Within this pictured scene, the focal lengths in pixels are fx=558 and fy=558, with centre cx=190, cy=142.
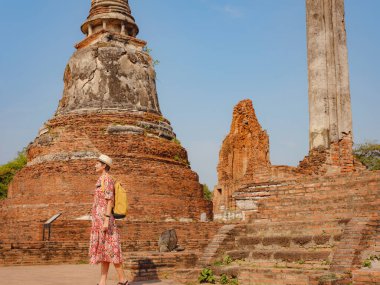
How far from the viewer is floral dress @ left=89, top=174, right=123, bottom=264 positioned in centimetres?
645

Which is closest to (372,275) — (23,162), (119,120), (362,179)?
(362,179)

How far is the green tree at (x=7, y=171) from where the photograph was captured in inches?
1163

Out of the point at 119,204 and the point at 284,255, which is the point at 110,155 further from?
the point at 119,204

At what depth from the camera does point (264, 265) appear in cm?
802

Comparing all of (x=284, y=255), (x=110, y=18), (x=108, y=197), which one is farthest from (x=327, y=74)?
(x=110, y=18)

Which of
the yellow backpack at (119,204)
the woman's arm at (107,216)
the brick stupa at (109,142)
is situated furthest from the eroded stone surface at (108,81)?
the woman's arm at (107,216)

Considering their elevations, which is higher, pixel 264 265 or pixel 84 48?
pixel 84 48

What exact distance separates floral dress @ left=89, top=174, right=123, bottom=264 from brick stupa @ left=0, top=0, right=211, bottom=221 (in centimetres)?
897

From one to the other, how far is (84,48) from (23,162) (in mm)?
12680

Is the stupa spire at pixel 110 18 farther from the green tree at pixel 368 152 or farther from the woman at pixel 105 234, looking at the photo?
the green tree at pixel 368 152

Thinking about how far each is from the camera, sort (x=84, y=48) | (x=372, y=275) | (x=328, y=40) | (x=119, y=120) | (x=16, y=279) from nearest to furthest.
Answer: (x=372, y=275), (x=16, y=279), (x=328, y=40), (x=119, y=120), (x=84, y=48)

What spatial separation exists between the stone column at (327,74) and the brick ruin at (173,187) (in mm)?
25

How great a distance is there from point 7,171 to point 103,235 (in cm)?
2469

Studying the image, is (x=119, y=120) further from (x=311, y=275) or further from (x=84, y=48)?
(x=311, y=275)
